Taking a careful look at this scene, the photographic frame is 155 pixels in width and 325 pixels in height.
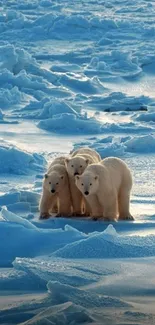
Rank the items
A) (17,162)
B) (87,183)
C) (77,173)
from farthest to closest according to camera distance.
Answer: (17,162) → (77,173) → (87,183)

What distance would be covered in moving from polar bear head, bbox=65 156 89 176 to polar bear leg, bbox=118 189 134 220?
1.30 ft

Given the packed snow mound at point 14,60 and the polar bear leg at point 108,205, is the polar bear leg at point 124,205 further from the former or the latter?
the packed snow mound at point 14,60

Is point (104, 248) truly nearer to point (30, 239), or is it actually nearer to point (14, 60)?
point (30, 239)

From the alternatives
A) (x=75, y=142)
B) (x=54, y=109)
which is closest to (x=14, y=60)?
(x=54, y=109)

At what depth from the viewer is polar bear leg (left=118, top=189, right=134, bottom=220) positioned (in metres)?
6.99

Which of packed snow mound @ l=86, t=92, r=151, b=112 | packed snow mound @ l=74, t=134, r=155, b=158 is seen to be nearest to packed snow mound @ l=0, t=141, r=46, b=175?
packed snow mound @ l=74, t=134, r=155, b=158

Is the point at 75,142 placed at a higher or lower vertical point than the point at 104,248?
higher

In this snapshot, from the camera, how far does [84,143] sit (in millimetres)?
10633

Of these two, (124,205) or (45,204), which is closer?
(45,204)

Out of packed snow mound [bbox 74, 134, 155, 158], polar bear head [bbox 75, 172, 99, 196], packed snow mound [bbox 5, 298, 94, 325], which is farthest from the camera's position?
packed snow mound [bbox 74, 134, 155, 158]

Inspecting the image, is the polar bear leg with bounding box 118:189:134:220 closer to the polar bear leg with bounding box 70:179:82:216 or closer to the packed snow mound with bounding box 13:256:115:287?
the polar bear leg with bounding box 70:179:82:216

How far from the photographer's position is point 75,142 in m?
10.7

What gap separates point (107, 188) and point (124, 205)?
0.95ft

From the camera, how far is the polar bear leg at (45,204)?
6.92 m
